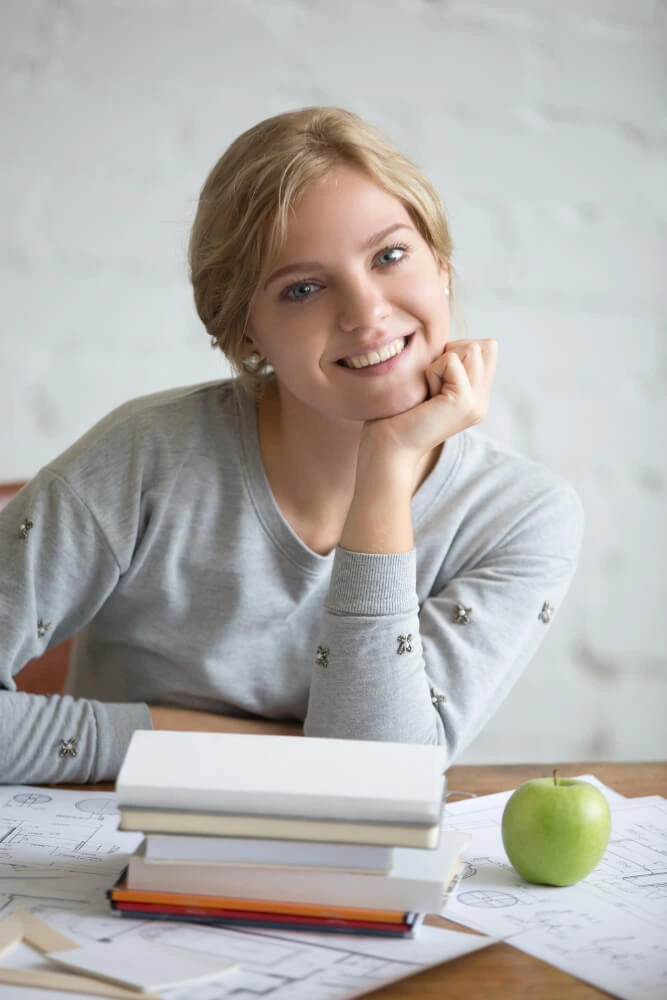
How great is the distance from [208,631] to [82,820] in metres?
0.36

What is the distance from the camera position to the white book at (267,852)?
30.1 inches

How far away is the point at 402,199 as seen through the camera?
1263 millimetres

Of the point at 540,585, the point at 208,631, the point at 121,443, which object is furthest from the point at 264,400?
the point at 540,585

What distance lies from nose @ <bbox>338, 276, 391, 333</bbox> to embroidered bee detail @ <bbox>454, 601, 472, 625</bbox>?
0.33 metres

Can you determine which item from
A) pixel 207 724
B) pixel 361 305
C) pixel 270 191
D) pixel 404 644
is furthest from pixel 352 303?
pixel 207 724

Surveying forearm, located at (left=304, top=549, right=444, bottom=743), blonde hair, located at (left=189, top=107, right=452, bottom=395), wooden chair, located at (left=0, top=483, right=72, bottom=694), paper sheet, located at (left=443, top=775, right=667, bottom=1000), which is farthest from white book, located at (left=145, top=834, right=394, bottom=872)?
wooden chair, located at (left=0, top=483, right=72, bottom=694)

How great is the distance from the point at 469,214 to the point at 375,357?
109 cm

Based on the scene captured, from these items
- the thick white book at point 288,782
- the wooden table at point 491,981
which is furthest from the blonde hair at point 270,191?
the wooden table at point 491,981

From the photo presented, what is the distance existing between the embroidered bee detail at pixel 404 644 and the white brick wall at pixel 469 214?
1137 millimetres

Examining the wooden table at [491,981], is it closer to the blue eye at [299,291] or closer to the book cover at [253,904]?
the book cover at [253,904]

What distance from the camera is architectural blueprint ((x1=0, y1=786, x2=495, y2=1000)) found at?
0.70 metres

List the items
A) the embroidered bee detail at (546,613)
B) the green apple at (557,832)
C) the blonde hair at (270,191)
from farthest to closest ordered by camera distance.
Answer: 1. the embroidered bee detail at (546,613)
2. the blonde hair at (270,191)
3. the green apple at (557,832)

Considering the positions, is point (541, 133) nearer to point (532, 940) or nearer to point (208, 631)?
point (208, 631)

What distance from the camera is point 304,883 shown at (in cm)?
78
